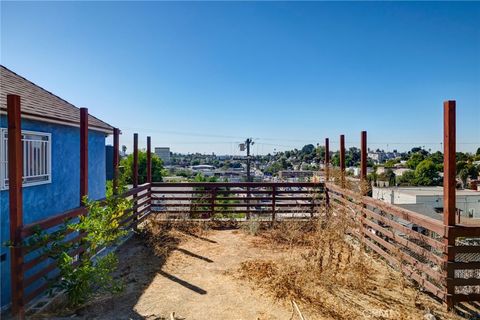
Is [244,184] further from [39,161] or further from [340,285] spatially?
[39,161]

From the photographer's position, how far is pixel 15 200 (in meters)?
3.01

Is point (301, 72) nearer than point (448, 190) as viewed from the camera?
No

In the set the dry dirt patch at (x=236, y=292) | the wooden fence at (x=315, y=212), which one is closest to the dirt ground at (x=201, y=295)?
the dry dirt patch at (x=236, y=292)

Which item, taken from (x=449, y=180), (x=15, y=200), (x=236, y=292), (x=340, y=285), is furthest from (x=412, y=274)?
(x=15, y=200)

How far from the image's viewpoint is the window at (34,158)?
3656 mm

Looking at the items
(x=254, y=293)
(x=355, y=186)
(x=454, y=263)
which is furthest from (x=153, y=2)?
(x=454, y=263)

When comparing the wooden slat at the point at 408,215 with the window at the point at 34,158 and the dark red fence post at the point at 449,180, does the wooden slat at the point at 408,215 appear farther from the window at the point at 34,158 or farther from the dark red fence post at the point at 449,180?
the window at the point at 34,158

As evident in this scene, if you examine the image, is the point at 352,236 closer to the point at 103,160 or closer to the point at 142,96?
the point at 103,160

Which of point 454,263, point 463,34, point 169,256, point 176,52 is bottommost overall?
point 169,256

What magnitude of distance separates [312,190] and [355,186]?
2.24 m

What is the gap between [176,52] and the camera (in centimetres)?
956

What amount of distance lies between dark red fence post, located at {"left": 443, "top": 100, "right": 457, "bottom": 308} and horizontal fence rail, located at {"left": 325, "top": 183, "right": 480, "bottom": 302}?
2 centimetres

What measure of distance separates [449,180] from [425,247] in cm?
115

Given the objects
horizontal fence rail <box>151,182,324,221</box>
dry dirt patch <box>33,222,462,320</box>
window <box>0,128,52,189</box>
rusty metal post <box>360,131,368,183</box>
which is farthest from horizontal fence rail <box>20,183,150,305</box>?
rusty metal post <box>360,131,368,183</box>
